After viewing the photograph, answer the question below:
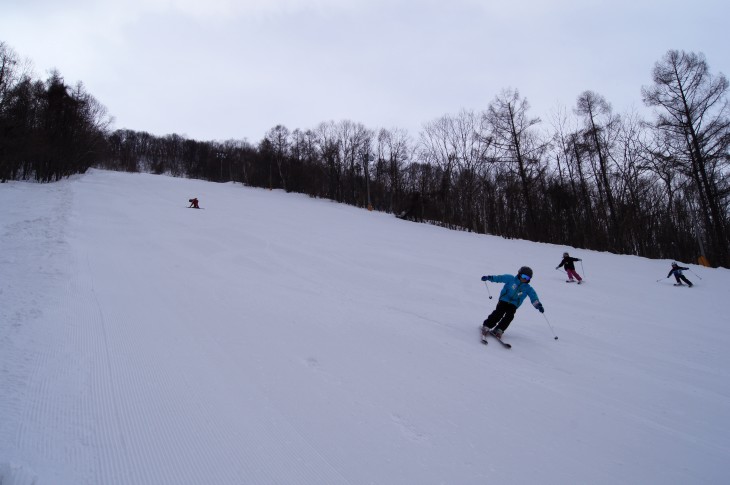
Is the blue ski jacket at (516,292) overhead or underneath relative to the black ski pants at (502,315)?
overhead

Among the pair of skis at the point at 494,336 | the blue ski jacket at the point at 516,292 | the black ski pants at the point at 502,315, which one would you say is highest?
the blue ski jacket at the point at 516,292

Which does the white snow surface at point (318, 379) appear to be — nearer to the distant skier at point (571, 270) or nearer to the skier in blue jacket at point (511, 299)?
the skier in blue jacket at point (511, 299)

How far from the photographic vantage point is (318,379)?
4.38 m

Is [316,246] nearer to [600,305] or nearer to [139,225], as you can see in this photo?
[139,225]

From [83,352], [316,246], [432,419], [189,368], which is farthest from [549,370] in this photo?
[316,246]

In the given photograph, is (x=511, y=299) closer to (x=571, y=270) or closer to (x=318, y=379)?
(x=318, y=379)

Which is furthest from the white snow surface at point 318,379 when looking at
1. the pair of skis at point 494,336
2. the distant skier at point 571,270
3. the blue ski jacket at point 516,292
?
the distant skier at point 571,270

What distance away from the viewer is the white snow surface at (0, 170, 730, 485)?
2943 millimetres

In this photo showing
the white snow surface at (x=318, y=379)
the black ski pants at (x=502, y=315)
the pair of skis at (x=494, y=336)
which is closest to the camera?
the white snow surface at (x=318, y=379)

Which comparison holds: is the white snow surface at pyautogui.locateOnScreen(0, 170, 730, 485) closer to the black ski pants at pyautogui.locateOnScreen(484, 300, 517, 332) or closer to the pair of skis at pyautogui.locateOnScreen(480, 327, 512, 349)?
the pair of skis at pyautogui.locateOnScreen(480, 327, 512, 349)

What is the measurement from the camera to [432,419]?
3.89 m

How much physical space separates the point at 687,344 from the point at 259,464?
8966 mm

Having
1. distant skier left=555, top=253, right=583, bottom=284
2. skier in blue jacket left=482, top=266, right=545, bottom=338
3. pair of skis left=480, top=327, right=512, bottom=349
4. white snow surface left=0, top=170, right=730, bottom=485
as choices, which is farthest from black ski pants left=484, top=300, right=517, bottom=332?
distant skier left=555, top=253, right=583, bottom=284

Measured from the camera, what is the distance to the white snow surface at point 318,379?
294 centimetres
